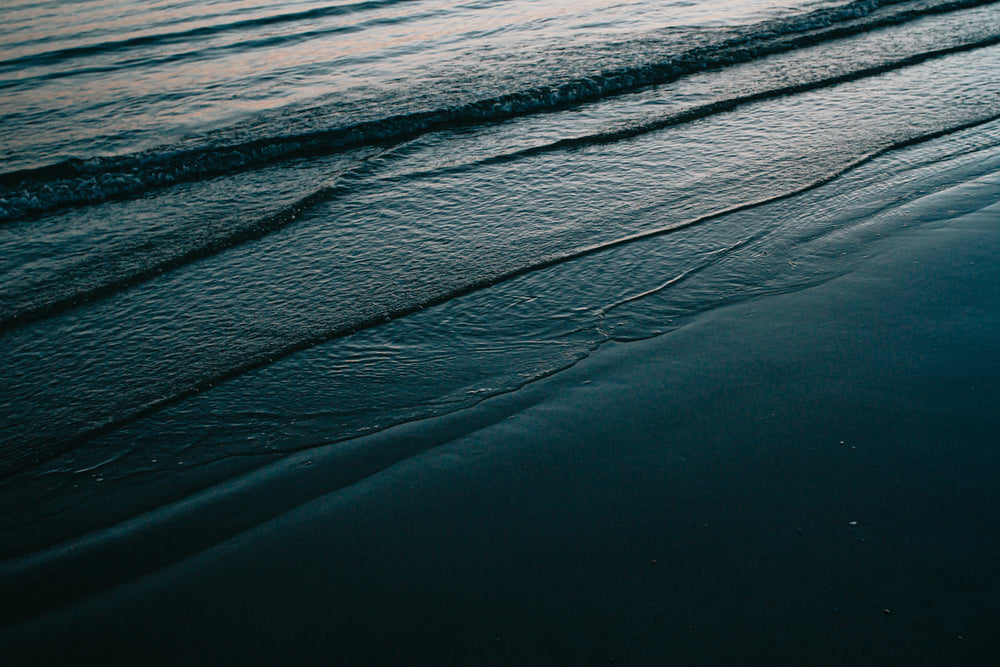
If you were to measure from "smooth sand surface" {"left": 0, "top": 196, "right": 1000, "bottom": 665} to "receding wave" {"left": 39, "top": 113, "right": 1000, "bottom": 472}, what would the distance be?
82 cm

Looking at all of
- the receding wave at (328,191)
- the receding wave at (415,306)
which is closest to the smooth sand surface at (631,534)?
the receding wave at (415,306)

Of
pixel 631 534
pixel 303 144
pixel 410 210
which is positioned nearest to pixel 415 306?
pixel 410 210

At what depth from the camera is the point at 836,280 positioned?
381 centimetres

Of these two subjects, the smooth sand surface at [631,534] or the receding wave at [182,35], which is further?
the receding wave at [182,35]

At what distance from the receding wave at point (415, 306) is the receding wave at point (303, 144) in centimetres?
326

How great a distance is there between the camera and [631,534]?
2.35m

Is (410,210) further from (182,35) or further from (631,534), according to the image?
(182,35)

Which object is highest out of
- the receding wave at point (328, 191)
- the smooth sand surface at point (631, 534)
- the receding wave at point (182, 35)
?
the receding wave at point (182, 35)

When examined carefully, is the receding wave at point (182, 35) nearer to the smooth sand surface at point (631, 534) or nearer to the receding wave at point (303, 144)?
the receding wave at point (303, 144)

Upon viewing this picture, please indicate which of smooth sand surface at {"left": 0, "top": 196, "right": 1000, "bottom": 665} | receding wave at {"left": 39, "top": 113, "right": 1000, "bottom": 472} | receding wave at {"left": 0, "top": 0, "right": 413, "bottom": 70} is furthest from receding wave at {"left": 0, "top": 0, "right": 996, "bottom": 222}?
receding wave at {"left": 0, "top": 0, "right": 413, "bottom": 70}

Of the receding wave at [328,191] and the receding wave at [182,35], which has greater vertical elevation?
the receding wave at [182,35]

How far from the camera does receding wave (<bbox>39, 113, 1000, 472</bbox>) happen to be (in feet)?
10.7

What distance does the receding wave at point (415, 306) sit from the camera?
327 cm

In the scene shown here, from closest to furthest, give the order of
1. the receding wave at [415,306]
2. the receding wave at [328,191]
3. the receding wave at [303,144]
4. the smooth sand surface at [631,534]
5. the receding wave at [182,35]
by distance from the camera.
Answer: the smooth sand surface at [631,534] < the receding wave at [415,306] < the receding wave at [328,191] < the receding wave at [303,144] < the receding wave at [182,35]
